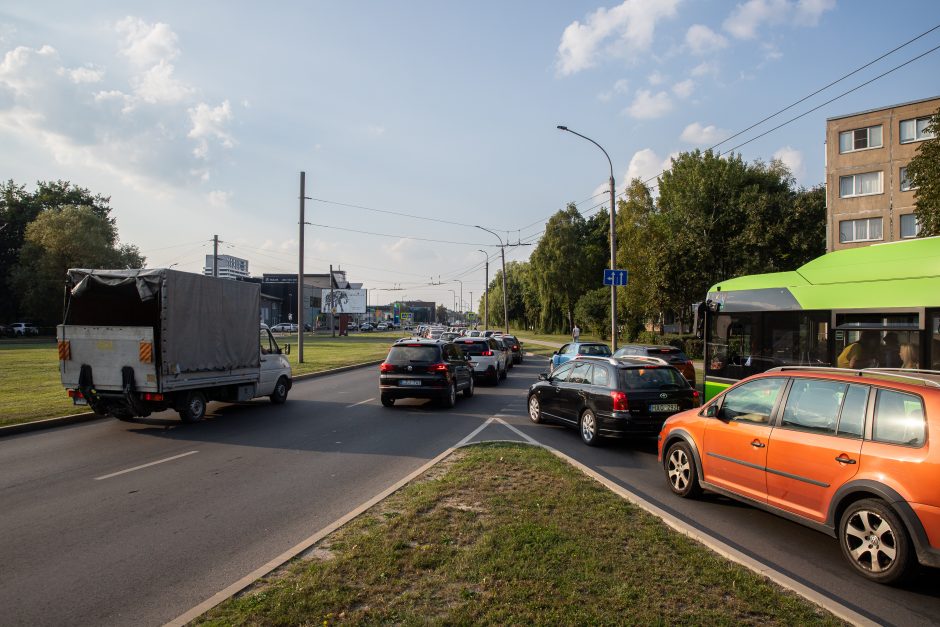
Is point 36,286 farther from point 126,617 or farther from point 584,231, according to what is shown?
point 126,617

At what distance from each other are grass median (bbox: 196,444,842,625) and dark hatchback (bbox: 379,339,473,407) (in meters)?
8.09

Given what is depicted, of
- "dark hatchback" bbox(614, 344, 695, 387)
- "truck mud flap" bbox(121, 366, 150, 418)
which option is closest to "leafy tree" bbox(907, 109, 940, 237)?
"dark hatchback" bbox(614, 344, 695, 387)

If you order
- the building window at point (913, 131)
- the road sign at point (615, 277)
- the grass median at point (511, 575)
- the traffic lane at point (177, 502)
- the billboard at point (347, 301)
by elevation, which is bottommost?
the traffic lane at point (177, 502)

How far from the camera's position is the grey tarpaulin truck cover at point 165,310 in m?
11.2

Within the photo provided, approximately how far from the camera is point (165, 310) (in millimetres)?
11227

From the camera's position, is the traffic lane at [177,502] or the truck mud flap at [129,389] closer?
the traffic lane at [177,502]

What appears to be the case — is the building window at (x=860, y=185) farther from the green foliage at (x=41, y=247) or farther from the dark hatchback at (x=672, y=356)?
the green foliage at (x=41, y=247)

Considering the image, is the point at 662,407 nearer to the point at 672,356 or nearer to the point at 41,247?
the point at 672,356

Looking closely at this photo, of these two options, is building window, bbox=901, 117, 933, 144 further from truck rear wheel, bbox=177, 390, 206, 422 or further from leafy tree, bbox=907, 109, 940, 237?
truck rear wheel, bbox=177, 390, 206, 422

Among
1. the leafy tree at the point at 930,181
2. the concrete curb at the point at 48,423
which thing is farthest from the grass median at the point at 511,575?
the leafy tree at the point at 930,181

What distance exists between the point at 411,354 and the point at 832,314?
8.93 meters

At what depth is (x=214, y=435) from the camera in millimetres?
10695

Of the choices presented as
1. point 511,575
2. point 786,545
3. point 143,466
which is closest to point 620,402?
point 786,545

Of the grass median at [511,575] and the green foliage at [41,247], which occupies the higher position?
the green foliage at [41,247]
